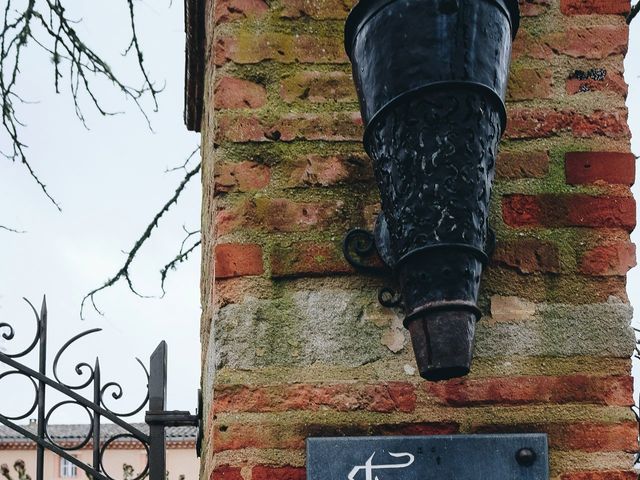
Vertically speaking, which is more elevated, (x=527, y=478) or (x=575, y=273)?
(x=575, y=273)

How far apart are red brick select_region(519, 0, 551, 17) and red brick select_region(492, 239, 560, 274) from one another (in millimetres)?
469

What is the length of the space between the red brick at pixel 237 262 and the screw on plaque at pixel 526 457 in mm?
566

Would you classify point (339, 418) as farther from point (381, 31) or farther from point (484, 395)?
point (381, 31)

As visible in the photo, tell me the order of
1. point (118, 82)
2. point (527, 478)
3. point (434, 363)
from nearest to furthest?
point (434, 363), point (527, 478), point (118, 82)

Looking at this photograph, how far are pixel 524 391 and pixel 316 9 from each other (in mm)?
842

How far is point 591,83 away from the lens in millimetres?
2297

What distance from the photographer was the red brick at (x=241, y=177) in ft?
7.34

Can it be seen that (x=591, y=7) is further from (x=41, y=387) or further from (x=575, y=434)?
(x=41, y=387)

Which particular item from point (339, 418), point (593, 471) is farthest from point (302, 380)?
point (593, 471)

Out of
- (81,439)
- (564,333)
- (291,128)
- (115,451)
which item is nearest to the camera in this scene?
(564,333)

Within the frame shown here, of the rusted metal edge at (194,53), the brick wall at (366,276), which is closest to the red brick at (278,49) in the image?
the brick wall at (366,276)

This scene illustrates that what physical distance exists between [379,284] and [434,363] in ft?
1.23

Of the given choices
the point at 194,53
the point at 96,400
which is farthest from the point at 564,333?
the point at 96,400

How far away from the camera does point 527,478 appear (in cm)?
207
